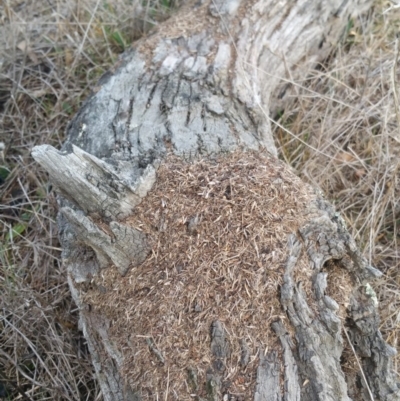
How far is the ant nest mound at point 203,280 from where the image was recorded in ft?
4.71

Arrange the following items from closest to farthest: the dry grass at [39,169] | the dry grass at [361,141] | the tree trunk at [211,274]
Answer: the tree trunk at [211,274], the dry grass at [39,169], the dry grass at [361,141]

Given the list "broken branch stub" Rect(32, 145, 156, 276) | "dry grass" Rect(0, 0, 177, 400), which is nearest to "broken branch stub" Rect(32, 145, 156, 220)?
"broken branch stub" Rect(32, 145, 156, 276)

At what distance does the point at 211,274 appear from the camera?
1523 mm

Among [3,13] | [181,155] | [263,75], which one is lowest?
[3,13]

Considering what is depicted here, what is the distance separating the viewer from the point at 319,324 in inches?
58.0

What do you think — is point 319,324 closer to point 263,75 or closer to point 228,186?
point 228,186

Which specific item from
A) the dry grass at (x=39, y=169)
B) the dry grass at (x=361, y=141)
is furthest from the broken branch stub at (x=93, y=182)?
the dry grass at (x=361, y=141)

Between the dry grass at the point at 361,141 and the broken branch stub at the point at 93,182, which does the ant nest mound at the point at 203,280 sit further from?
the dry grass at the point at 361,141

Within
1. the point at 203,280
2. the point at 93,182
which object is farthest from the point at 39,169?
the point at 203,280

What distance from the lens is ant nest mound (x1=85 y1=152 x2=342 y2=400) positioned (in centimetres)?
144

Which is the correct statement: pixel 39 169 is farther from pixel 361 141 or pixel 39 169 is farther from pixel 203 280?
pixel 361 141

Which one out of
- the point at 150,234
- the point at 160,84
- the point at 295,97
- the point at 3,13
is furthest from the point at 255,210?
the point at 3,13

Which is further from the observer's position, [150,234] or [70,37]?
[70,37]

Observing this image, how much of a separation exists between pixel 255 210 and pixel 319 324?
0.43m
